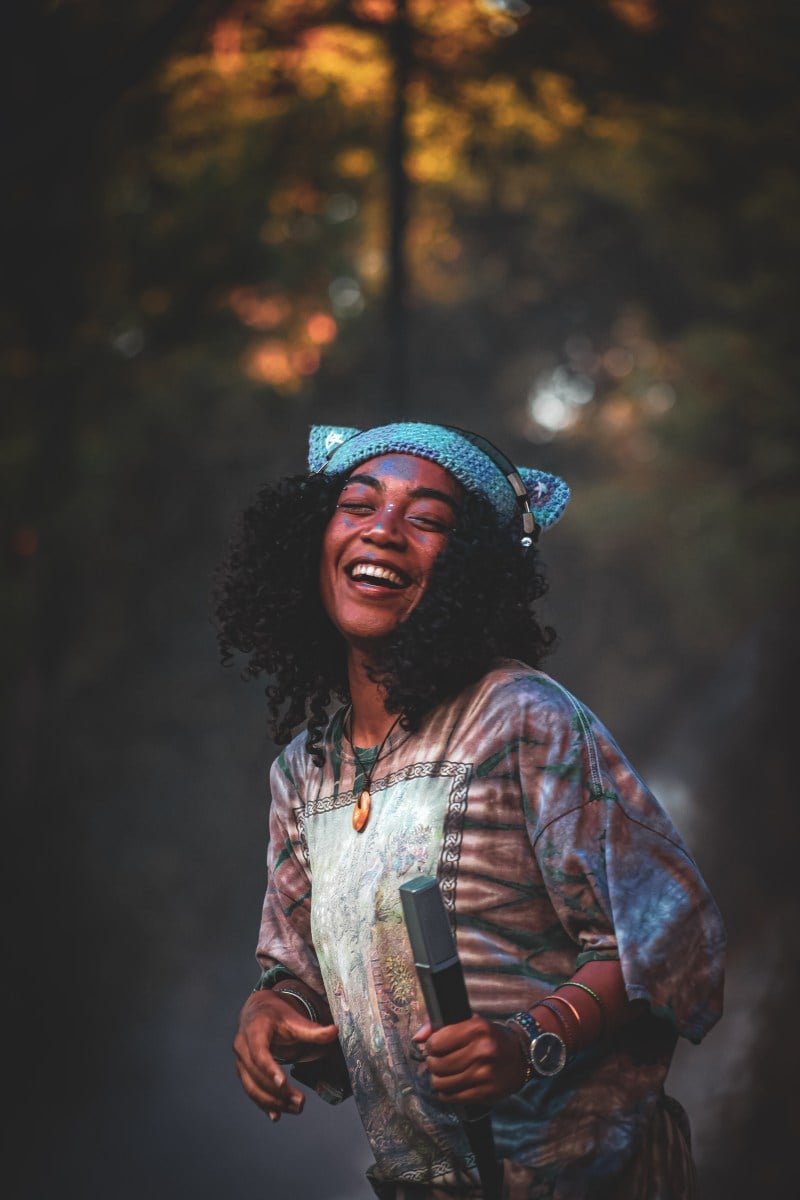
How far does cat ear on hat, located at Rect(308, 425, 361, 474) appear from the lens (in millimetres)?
2273

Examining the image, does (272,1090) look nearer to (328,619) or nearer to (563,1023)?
(563,1023)

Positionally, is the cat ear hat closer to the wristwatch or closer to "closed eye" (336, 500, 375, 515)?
"closed eye" (336, 500, 375, 515)

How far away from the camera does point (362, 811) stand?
1.95m

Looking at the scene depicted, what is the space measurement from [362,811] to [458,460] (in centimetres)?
55

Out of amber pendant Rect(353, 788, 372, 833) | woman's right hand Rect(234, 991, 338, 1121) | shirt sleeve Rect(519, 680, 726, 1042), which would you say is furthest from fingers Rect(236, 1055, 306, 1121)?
shirt sleeve Rect(519, 680, 726, 1042)

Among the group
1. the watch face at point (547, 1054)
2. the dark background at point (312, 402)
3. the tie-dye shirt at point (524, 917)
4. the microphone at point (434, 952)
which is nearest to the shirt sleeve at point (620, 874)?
the tie-dye shirt at point (524, 917)

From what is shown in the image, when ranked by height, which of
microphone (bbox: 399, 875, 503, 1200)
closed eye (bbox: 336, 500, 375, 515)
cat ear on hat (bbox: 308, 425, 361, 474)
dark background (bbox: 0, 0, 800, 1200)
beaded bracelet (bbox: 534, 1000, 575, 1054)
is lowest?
beaded bracelet (bbox: 534, 1000, 575, 1054)

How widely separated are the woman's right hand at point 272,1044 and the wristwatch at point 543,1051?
363 millimetres

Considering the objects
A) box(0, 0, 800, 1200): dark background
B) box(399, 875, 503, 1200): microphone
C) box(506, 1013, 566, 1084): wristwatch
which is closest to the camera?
box(399, 875, 503, 1200): microphone

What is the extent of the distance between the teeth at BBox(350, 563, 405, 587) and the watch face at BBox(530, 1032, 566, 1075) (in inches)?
27.4

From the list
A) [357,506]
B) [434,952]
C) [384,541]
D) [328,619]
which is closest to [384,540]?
[384,541]

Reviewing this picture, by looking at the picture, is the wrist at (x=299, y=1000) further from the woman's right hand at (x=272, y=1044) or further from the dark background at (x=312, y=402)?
the dark background at (x=312, y=402)

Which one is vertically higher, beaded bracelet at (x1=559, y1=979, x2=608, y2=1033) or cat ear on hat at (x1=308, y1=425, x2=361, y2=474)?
cat ear on hat at (x1=308, y1=425, x2=361, y2=474)

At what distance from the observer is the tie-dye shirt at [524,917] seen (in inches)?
68.0
